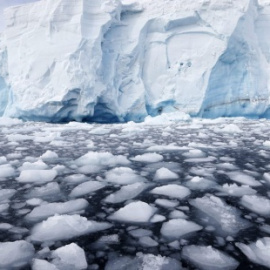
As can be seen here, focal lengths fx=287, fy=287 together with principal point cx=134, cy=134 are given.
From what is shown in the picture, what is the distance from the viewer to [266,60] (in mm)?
11266

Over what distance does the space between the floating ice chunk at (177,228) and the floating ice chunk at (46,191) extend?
2.33 ft

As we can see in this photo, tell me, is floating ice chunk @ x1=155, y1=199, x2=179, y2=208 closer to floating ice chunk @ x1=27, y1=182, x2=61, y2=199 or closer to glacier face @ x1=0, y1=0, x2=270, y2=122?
floating ice chunk @ x1=27, y1=182, x2=61, y2=199

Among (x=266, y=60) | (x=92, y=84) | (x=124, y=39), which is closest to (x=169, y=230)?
(x=92, y=84)

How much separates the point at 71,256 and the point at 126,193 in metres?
0.71

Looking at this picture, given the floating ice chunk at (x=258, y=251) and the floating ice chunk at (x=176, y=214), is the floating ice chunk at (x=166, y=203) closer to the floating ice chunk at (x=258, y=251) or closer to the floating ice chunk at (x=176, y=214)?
the floating ice chunk at (x=176, y=214)

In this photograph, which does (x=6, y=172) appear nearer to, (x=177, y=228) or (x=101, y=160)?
(x=101, y=160)

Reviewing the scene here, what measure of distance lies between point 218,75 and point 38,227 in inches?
392

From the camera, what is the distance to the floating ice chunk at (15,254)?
95 centimetres

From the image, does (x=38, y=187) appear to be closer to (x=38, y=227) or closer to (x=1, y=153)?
(x=38, y=227)

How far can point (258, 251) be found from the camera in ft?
3.42

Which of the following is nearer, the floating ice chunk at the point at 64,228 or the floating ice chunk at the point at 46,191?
the floating ice chunk at the point at 64,228

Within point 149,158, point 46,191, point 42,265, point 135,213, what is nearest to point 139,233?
point 135,213

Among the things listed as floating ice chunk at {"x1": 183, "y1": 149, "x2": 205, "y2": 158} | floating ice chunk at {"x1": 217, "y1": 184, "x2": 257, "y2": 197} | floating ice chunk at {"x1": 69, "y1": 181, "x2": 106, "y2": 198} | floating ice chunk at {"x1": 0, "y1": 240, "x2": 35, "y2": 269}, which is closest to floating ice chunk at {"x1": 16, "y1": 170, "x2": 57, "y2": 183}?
floating ice chunk at {"x1": 69, "y1": 181, "x2": 106, "y2": 198}

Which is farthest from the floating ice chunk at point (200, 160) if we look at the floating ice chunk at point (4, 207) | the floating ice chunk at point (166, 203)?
the floating ice chunk at point (4, 207)
